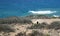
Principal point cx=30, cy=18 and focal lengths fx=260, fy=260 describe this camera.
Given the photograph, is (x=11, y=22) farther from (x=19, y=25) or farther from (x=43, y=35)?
(x=43, y=35)

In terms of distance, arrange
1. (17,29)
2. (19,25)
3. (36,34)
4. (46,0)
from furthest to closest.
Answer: (46,0) → (19,25) → (17,29) → (36,34)

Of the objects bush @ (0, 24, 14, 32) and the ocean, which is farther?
A: the ocean

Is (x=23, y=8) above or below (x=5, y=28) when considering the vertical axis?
above

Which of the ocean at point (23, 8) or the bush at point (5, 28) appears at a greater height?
the ocean at point (23, 8)

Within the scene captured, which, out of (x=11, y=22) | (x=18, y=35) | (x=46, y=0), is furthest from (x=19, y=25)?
(x=46, y=0)

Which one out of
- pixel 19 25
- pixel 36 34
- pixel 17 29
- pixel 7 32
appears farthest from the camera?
pixel 19 25

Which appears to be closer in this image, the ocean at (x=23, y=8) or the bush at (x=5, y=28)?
the bush at (x=5, y=28)

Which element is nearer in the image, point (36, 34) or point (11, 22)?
point (36, 34)

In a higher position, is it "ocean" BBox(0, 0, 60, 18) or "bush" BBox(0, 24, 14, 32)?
"ocean" BBox(0, 0, 60, 18)

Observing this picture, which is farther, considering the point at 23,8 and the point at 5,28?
the point at 23,8

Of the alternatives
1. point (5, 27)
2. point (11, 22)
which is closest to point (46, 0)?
point (11, 22)
